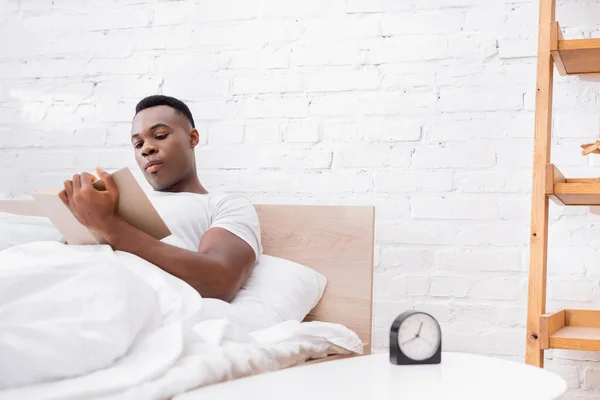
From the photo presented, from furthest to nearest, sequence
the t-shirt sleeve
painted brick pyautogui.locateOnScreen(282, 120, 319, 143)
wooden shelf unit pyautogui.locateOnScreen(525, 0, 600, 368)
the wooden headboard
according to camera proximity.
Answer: painted brick pyautogui.locateOnScreen(282, 120, 319, 143), the wooden headboard, the t-shirt sleeve, wooden shelf unit pyautogui.locateOnScreen(525, 0, 600, 368)

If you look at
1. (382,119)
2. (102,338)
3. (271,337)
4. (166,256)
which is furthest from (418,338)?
(382,119)

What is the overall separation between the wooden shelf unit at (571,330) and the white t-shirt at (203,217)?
27.2 inches

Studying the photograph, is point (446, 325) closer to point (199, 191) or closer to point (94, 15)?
point (199, 191)

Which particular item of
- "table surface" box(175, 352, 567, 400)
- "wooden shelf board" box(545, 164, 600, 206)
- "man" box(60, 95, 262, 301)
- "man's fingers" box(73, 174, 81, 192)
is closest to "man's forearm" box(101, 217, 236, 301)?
"man" box(60, 95, 262, 301)

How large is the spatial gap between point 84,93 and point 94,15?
0.25m

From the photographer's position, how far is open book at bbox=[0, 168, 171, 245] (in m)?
1.59

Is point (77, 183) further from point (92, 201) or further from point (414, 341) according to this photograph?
point (414, 341)

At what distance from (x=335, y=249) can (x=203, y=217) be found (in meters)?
0.37

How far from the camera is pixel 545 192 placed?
5.68 ft

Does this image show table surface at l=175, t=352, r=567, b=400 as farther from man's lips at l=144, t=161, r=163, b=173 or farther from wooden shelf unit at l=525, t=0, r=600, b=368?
man's lips at l=144, t=161, r=163, b=173

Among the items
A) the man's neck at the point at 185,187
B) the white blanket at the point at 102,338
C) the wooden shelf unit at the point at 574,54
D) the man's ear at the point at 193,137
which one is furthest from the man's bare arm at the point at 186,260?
the wooden shelf unit at the point at 574,54

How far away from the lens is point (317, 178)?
7.35 feet

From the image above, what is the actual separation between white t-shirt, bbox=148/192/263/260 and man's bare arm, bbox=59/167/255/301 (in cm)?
16

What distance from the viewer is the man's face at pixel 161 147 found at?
1990 millimetres
